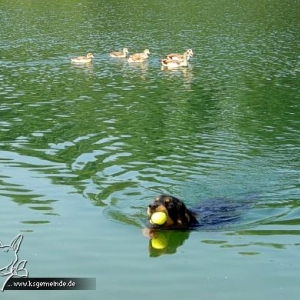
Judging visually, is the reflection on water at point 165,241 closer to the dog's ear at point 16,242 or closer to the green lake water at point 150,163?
the green lake water at point 150,163

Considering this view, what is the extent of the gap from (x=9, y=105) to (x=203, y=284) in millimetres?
16881

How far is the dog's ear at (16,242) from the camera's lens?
43.4 ft

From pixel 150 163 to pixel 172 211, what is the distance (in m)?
5.71

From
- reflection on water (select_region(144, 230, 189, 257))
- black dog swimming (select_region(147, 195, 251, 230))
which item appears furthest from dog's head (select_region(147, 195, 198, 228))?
reflection on water (select_region(144, 230, 189, 257))

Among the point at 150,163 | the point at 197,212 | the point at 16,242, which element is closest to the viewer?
the point at 16,242

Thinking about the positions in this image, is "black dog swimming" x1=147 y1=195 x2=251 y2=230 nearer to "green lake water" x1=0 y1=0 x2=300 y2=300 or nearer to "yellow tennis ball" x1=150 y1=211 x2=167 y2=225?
"yellow tennis ball" x1=150 y1=211 x2=167 y2=225

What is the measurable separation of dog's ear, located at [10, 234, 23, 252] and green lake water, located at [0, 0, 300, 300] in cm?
11

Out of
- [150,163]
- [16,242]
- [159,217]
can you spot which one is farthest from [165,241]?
[150,163]

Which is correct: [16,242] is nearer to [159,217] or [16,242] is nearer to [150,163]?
[159,217]

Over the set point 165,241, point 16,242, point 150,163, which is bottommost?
point 150,163

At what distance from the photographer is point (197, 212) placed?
14938 mm

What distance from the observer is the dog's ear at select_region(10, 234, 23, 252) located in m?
13.2

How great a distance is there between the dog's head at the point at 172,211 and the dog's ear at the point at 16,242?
7.41 feet

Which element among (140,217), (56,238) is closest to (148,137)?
(140,217)
